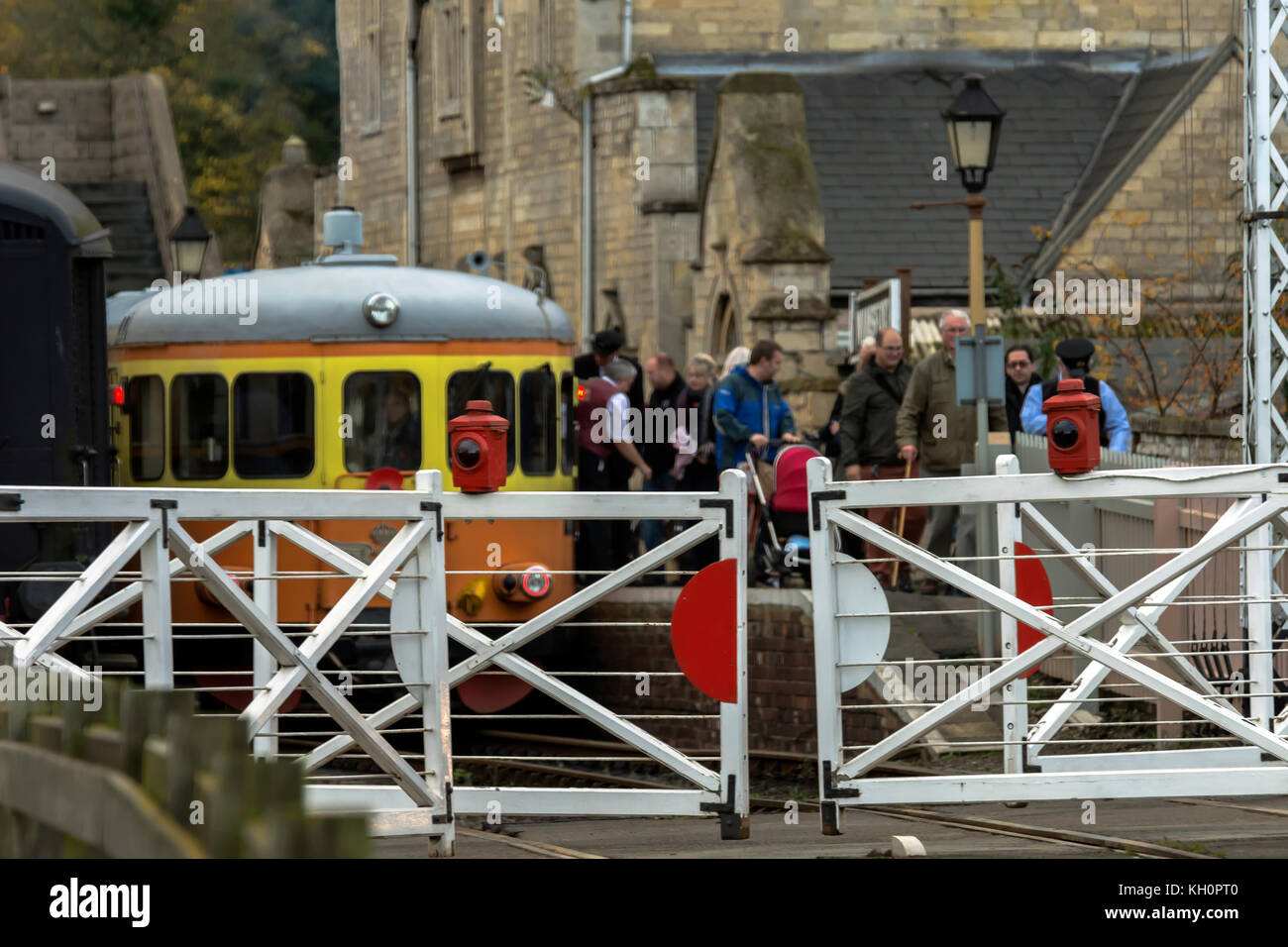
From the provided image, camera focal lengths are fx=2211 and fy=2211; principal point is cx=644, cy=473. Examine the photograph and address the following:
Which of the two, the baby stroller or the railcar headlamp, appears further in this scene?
the baby stroller

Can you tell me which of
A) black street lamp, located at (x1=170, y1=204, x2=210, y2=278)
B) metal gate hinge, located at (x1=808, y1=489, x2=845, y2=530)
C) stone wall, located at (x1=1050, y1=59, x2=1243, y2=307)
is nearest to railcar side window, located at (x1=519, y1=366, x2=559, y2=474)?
metal gate hinge, located at (x1=808, y1=489, x2=845, y2=530)

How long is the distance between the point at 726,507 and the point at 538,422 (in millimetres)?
7040

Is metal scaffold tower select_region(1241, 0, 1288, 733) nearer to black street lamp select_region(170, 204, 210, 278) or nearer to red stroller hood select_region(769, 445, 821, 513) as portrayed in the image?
red stroller hood select_region(769, 445, 821, 513)

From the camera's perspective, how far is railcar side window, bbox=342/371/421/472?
14648mm

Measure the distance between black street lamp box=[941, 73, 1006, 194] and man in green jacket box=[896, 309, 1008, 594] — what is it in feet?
3.40

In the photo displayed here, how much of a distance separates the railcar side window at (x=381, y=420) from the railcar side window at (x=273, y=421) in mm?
274

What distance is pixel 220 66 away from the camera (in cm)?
4712

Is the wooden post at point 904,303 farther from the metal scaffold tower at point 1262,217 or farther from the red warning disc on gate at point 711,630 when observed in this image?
the red warning disc on gate at point 711,630

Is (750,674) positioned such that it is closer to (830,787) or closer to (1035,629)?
→ (830,787)

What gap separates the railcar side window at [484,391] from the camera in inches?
585

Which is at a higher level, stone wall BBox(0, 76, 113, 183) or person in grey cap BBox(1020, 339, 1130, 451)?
stone wall BBox(0, 76, 113, 183)

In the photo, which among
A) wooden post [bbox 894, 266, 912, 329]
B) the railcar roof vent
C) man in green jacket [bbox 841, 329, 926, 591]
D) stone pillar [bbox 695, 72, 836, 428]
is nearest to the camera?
the railcar roof vent

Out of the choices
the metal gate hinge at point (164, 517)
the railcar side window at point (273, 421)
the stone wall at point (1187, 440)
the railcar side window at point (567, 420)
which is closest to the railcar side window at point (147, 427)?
the railcar side window at point (273, 421)

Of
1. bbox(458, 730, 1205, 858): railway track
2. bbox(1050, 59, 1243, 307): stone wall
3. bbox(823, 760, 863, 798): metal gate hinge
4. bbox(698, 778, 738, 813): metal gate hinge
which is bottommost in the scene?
bbox(458, 730, 1205, 858): railway track
